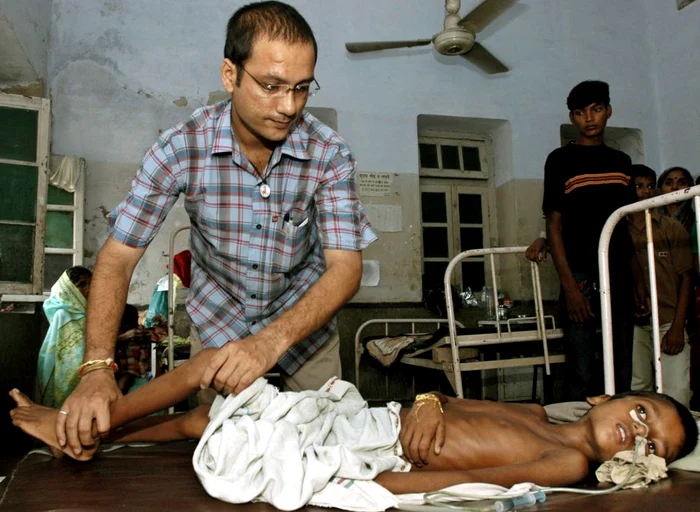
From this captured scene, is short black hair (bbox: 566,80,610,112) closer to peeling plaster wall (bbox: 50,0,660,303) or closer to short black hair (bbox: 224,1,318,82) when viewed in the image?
short black hair (bbox: 224,1,318,82)

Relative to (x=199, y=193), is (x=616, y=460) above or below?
below

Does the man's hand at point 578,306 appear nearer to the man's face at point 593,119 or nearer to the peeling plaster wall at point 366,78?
the man's face at point 593,119

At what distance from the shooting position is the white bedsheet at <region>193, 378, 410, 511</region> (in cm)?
126

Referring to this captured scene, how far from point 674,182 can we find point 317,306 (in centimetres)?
334

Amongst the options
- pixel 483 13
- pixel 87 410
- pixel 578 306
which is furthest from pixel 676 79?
pixel 87 410

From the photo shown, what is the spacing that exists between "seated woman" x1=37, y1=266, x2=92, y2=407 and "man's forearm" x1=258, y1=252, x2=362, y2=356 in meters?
2.77

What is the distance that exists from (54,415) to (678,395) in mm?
2962

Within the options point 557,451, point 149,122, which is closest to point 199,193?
point 557,451

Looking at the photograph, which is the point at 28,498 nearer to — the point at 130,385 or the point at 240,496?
the point at 240,496

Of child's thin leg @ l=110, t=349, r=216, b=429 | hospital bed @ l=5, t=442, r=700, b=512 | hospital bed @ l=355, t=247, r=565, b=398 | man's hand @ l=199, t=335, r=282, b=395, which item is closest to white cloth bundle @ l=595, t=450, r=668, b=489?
hospital bed @ l=5, t=442, r=700, b=512

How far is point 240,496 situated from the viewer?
126 centimetres

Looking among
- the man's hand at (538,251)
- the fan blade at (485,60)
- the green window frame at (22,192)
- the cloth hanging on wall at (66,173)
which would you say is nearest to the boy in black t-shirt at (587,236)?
the man's hand at (538,251)

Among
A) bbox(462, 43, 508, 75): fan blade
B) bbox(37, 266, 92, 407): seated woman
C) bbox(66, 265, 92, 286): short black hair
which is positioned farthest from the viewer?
bbox(462, 43, 508, 75): fan blade

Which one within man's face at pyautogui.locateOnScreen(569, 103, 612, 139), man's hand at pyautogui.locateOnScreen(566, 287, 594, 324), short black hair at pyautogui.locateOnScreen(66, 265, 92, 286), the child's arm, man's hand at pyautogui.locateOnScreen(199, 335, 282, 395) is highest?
man's face at pyautogui.locateOnScreen(569, 103, 612, 139)
